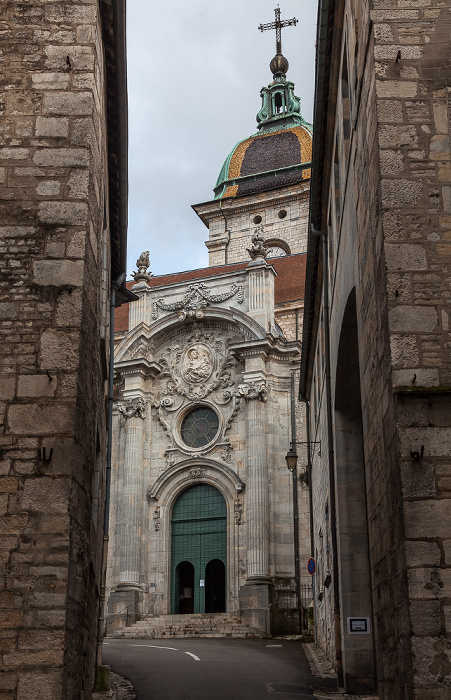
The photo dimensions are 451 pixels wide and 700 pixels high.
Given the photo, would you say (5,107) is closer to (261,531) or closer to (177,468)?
(261,531)

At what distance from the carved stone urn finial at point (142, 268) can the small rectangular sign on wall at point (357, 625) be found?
877 inches

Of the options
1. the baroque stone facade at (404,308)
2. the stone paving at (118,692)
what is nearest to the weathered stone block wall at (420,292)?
the baroque stone facade at (404,308)

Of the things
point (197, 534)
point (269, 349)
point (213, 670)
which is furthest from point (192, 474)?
point (213, 670)

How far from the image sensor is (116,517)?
29062mm

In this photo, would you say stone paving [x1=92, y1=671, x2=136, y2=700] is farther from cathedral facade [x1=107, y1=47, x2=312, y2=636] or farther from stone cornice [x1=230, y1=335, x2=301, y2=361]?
stone cornice [x1=230, y1=335, x2=301, y2=361]

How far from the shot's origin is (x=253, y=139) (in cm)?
4644

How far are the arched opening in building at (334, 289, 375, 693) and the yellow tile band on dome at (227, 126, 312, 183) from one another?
2999cm

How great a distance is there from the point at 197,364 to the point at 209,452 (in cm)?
332

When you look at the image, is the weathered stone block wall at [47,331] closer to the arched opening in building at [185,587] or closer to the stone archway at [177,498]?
the stone archway at [177,498]

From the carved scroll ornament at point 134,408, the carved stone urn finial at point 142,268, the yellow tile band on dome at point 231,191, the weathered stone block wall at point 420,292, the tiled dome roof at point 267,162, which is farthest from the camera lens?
the yellow tile band on dome at point 231,191

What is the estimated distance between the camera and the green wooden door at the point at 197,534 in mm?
28172

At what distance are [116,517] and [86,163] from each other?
22.0 m

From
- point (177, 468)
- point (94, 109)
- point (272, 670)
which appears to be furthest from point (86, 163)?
point (177, 468)

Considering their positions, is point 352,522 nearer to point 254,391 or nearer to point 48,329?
point 48,329
